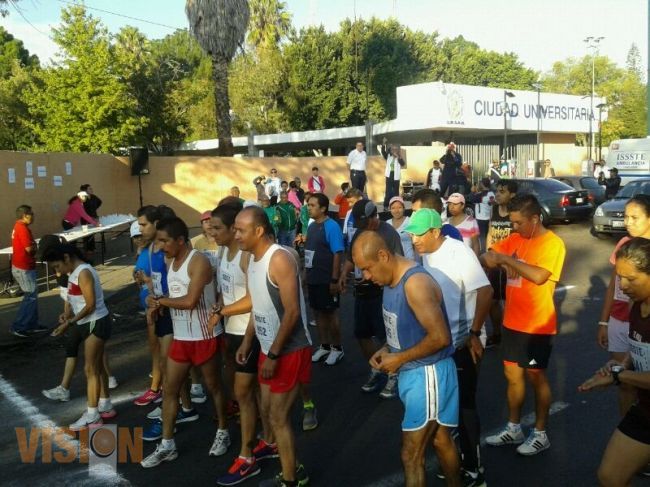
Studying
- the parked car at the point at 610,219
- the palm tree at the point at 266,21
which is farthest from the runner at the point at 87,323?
the palm tree at the point at 266,21

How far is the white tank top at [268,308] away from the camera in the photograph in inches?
172

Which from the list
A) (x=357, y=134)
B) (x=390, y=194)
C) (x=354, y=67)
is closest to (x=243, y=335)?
(x=390, y=194)

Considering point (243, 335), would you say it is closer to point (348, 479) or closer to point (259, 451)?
point (259, 451)

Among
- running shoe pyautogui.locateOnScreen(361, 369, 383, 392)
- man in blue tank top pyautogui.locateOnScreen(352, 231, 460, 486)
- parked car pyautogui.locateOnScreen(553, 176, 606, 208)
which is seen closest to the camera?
man in blue tank top pyautogui.locateOnScreen(352, 231, 460, 486)

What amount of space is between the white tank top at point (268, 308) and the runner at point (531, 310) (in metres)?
1.44

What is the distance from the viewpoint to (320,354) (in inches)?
300

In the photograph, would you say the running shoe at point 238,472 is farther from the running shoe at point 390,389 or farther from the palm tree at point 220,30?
the palm tree at point 220,30

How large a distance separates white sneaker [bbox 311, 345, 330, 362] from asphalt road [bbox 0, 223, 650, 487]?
0.61ft

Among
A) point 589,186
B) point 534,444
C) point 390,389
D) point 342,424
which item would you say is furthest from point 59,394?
point 589,186

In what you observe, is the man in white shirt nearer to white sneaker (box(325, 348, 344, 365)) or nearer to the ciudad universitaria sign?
the ciudad universitaria sign

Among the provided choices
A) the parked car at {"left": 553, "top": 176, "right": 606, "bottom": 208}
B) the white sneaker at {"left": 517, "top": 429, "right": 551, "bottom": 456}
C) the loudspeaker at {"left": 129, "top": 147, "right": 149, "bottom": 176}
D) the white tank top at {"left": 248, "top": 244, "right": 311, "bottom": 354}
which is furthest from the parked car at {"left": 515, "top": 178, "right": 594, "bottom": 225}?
the white tank top at {"left": 248, "top": 244, "right": 311, "bottom": 354}

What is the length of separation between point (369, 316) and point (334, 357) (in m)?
1.16

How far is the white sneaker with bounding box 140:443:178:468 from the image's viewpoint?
198 inches

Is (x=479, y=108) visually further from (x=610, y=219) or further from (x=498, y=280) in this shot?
(x=498, y=280)
